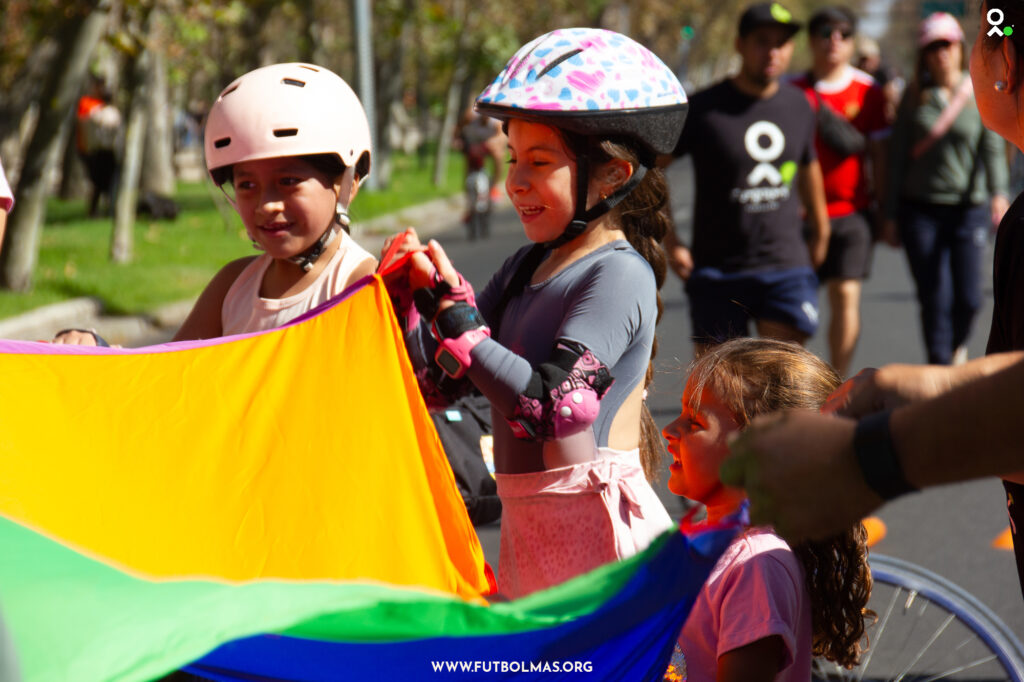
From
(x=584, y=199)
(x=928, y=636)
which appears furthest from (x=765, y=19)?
(x=584, y=199)

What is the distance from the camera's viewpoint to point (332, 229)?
3.23 m

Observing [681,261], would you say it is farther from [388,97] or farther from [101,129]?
[388,97]

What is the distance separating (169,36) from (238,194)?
17.3 m

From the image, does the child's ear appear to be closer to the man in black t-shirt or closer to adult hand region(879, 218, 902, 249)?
the man in black t-shirt

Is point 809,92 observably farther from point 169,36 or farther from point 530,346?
point 169,36

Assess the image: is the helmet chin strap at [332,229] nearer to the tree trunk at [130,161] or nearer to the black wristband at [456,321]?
the black wristband at [456,321]

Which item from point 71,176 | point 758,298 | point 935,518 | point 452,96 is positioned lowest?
point 71,176

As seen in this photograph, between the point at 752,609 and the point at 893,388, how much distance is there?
0.73m

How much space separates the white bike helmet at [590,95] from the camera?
8.77 feet

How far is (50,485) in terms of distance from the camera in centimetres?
255

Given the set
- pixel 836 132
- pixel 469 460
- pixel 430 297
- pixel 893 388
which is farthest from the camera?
pixel 836 132

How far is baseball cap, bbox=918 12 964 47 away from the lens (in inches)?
276

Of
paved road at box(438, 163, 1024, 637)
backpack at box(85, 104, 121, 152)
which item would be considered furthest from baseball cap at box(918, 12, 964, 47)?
backpack at box(85, 104, 121, 152)

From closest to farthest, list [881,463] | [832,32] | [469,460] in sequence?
[881,463] → [469,460] → [832,32]
